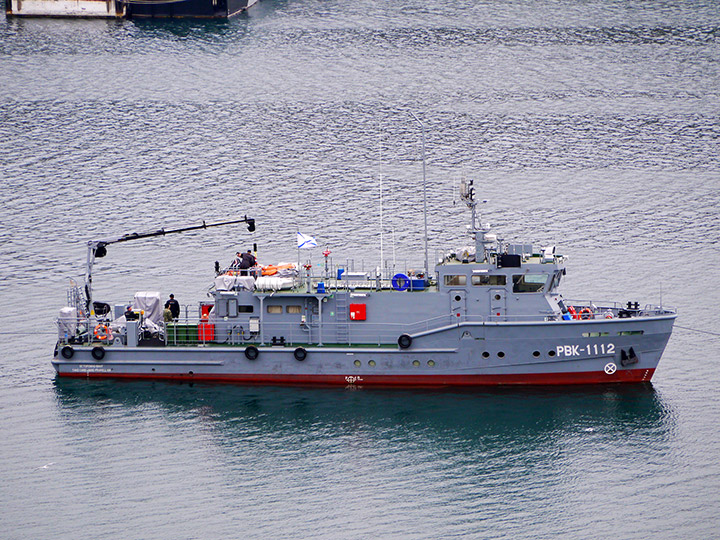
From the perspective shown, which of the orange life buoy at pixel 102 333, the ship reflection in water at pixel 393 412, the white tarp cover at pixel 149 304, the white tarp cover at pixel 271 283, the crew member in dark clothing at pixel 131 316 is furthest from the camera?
the white tarp cover at pixel 149 304

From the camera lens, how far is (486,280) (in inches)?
1826

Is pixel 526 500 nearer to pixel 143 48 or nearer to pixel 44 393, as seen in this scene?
pixel 44 393

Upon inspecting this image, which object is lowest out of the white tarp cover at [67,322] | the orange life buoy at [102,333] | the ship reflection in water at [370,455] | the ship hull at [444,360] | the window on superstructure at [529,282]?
the ship reflection in water at [370,455]

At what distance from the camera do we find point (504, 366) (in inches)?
1842

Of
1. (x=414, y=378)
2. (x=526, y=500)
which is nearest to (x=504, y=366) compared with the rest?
(x=414, y=378)

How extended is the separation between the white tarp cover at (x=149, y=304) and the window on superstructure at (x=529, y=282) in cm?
1507

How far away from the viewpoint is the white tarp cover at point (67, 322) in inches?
1909

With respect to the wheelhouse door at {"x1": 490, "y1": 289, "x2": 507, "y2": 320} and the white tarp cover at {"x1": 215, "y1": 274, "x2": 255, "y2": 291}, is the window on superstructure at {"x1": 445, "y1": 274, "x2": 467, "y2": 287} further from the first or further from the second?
the white tarp cover at {"x1": 215, "y1": 274, "x2": 255, "y2": 291}

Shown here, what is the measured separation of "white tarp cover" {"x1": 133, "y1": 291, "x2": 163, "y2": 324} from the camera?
49.8 metres

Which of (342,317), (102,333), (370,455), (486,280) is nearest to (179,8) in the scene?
(102,333)

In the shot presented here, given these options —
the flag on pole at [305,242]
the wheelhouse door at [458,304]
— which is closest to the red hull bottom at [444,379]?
the wheelhouse door at [458,304]

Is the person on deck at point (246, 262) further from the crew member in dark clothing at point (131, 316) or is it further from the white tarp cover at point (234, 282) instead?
the crew member in dark clothing at point (131, 316)

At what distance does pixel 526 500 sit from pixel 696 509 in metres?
5.44

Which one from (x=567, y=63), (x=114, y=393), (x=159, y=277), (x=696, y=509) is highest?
(x=567, y=63)
